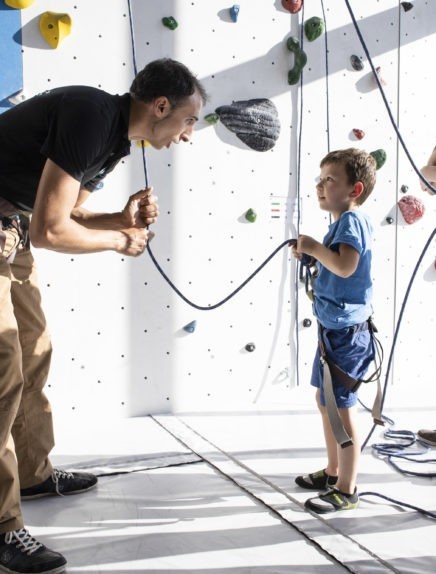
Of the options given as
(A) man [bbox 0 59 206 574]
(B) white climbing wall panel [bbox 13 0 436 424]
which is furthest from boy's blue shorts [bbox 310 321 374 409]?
(B) white climbing wall panel [bbox 13 0 436 424]

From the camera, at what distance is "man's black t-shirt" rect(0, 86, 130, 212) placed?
119 cm

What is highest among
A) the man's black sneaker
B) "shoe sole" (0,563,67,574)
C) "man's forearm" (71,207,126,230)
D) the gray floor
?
"man's forearm" (71,207,126,230)

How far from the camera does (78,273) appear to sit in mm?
2172

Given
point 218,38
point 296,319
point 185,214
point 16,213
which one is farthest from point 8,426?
point 218,38

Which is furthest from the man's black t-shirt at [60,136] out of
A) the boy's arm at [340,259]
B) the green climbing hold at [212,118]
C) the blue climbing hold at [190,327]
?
the blue climbing hold at [190,327]

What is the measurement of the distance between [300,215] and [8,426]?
171 centimetres

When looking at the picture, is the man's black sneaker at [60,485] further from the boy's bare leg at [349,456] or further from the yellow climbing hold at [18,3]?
the yellow climbing hold at [18,3]

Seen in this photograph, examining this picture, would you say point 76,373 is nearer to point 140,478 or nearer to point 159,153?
point 140,478

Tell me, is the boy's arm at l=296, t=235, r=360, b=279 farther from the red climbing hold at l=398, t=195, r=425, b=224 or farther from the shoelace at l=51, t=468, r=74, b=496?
the red climbing hold at l=398, t=195, r=425, b=224

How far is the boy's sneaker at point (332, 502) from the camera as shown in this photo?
1.48 metres

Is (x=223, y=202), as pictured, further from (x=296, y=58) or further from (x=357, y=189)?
(x=357, y=189)

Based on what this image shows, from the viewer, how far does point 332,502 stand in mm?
1499

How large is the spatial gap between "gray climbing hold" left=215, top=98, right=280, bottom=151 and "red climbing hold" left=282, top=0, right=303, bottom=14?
0.40m

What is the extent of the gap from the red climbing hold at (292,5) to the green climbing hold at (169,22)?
526 millimetres
